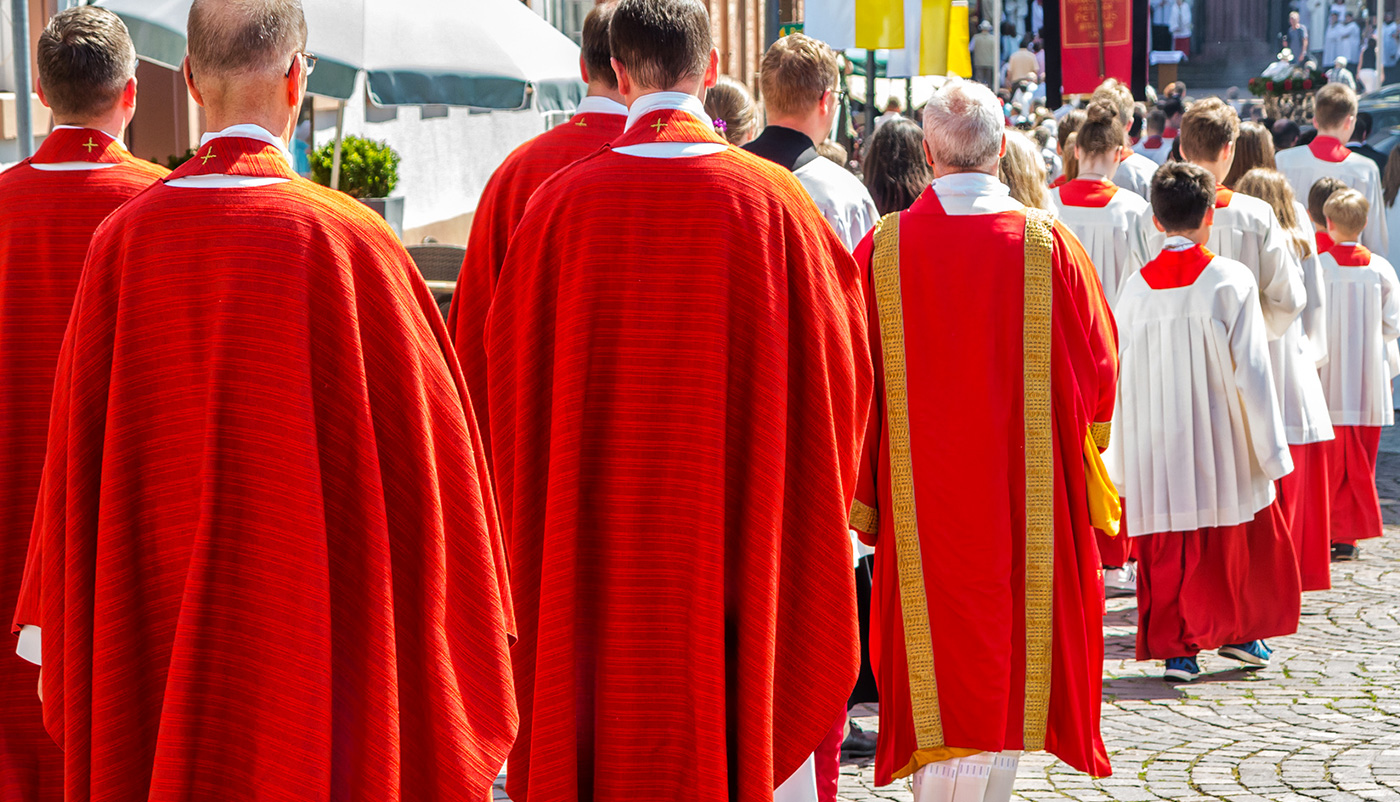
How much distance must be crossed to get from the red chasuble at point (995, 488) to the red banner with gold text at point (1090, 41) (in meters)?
11.6

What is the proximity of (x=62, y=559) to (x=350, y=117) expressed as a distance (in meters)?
13.4

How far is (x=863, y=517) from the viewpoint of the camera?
4887mm

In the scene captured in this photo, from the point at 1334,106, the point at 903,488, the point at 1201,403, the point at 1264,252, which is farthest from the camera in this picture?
the point at 1334,106

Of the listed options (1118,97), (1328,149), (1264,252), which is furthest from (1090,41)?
(1264,252)

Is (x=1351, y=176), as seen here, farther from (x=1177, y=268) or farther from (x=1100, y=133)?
(x=1177, y=268)

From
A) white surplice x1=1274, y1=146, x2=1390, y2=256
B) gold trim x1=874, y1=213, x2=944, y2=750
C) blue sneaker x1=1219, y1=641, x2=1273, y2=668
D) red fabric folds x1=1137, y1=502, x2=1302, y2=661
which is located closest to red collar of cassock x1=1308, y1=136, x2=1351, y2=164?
white surplice x1=1274, y1=146, x2=1390, y2=256

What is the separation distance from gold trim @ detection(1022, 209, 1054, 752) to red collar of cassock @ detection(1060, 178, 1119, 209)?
3.89m

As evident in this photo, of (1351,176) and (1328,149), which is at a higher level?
(1328,149)

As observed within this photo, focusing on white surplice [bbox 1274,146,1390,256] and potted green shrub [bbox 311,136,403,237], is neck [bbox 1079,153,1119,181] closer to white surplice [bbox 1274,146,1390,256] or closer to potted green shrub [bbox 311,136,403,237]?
white surplice [bbox 1274,146,1390,256]

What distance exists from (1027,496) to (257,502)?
2310 mm

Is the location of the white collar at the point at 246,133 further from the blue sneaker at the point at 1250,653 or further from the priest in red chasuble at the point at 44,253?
the blue sneaker at the point at 1250,653

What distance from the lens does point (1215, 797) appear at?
17.3ft

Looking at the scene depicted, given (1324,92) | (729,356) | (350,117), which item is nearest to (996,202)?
(729,356)

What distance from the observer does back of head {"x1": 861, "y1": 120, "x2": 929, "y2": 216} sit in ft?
19.8
